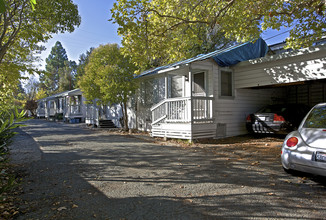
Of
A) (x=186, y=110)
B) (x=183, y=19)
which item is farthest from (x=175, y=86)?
(x=183, y=19)

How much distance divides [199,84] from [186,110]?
214cm

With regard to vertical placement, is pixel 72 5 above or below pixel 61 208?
above

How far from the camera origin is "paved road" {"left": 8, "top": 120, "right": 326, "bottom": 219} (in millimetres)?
2795

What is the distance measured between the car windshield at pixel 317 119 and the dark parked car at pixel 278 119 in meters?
3.60

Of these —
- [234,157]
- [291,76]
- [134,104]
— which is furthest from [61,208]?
[134,104]

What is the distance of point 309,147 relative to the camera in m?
3.61

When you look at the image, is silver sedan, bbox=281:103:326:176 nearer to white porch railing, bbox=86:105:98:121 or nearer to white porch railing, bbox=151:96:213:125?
white porch railing, bbox=151:96:213:125

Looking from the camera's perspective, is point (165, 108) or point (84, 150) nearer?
point (84, 150)

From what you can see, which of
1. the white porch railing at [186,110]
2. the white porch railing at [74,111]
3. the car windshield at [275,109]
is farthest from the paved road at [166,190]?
the white porch railing at [74,111]

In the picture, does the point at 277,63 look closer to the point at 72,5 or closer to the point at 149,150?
the point at 149,150

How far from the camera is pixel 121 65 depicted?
11930 mm

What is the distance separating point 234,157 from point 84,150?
4850 mm

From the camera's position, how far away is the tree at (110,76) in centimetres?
1151

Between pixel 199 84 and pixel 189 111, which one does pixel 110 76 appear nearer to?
pixel 199 84
